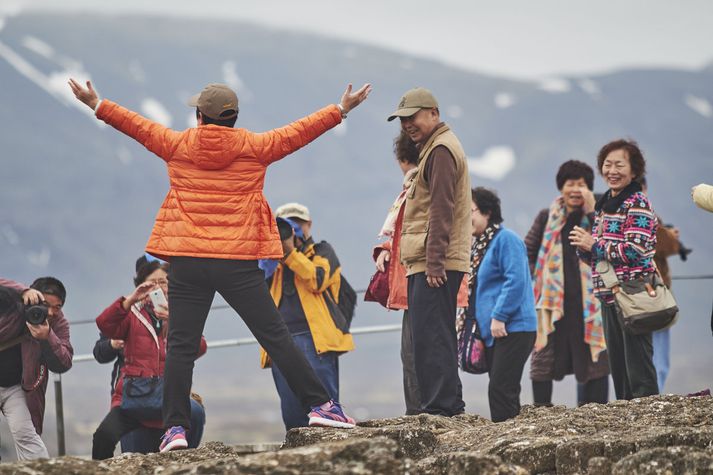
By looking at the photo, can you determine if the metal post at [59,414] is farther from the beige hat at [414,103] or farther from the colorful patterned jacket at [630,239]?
the colorful patterned jacket at [630,239]

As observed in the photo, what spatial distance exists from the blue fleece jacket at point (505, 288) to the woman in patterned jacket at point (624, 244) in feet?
1.29

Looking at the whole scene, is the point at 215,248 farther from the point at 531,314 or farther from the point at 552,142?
the point at 552,142

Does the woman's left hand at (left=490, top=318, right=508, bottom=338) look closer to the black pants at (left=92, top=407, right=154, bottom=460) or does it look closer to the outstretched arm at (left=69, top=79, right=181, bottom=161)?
the black pants at (left=92, top=407, right=154, bottom=460)

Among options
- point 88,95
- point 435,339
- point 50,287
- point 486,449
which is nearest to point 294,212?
point 50,287

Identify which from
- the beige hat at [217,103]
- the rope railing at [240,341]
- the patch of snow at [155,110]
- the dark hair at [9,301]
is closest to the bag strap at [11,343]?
the dark hair at [9,301]

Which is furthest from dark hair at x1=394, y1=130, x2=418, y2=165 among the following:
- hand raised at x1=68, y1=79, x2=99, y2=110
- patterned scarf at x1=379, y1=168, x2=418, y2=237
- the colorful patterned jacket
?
hand raised at x1=68, y1=79, x2=99, y2=110

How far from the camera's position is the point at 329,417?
19.3ft

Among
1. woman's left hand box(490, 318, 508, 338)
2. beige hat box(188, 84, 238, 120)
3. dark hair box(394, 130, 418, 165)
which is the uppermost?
dark hair box(394, 130, 418, 165)

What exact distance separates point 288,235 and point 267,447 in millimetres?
1209

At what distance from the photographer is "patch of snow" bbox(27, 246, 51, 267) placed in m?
65.8

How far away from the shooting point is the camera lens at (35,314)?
260 inches

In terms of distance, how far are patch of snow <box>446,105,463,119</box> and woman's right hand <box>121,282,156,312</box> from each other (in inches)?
3038

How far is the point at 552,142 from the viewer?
79.8 metres

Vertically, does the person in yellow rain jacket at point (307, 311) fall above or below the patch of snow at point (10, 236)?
below
